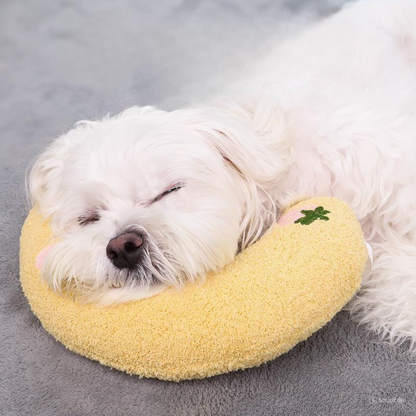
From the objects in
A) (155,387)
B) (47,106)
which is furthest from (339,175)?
(47,106)

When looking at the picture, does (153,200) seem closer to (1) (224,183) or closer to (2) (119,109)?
(1) (224,183)

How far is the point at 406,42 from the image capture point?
182cm

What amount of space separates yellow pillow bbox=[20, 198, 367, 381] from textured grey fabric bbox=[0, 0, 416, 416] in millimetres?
69

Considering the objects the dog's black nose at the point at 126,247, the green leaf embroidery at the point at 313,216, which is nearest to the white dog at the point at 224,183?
the dog's black nose at the point at 126,247

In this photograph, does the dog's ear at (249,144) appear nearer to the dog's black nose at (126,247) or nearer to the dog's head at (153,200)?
the dog's head at (153,200)

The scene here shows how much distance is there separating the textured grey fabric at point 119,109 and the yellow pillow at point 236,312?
0.23ft

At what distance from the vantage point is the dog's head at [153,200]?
3.56 feet

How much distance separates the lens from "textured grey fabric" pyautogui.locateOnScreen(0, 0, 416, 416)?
3.51 ft

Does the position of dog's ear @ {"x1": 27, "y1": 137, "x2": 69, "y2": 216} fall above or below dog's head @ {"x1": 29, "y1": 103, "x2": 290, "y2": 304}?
below

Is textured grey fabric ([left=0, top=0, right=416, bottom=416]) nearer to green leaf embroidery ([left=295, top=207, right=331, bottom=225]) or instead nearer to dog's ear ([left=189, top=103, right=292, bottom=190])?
green leaf embroidery ([left=295, top=207, right=331, bottom=225])

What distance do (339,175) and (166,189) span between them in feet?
1.41

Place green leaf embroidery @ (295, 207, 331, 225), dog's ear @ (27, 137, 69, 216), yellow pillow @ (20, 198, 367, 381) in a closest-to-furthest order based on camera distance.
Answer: yellow pillow @ (20, 198, 367, 381) < green leaf embroidery @ (295, 207, 331, 225) < dog's ear @ (27, 137, 69, 216)

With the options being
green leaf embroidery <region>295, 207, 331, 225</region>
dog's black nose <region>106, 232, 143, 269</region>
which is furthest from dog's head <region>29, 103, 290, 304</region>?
green leaf embroidery <region>295, 207, 331, 225</region>

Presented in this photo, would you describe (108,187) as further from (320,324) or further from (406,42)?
(406,42)
